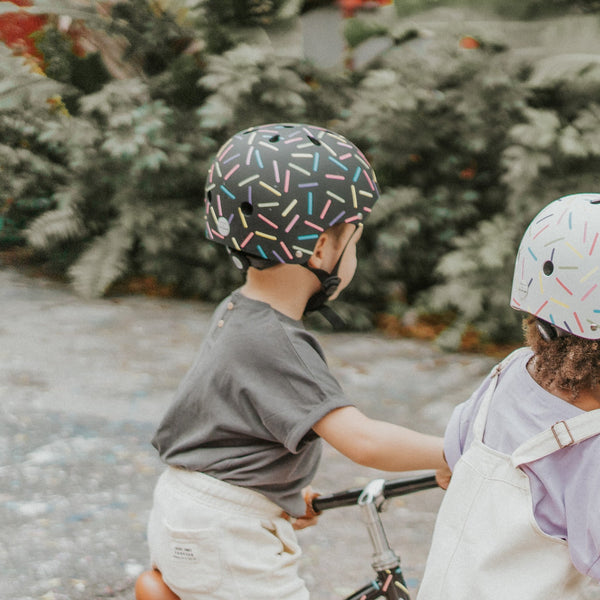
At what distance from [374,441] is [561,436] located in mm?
410

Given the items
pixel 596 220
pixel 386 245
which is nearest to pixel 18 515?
pixel 596 220

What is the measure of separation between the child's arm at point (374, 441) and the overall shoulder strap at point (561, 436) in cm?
28

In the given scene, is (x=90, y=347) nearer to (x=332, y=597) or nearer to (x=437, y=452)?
(x=332, y=597)

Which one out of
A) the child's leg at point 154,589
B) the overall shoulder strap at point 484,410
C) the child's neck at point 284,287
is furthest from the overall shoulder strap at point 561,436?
the child's leg at point 154,589

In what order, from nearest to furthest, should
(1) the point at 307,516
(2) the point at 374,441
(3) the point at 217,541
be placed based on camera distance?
(2) the point at 374,441 → (3) the point at 217,541 → (1) the point at 307,516

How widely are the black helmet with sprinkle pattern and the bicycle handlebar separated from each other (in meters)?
0.57

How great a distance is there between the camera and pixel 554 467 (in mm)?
1249

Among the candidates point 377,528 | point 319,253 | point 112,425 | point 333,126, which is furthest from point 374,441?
point 333,126

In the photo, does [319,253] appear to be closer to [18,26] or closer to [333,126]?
[333,126]

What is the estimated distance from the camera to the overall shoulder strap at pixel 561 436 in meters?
1.21

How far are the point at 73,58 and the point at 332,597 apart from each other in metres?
6.55

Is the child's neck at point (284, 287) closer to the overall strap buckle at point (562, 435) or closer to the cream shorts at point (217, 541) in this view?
the cream shorts at point (217, 541)

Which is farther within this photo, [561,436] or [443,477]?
[443,477]

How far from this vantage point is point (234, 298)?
1723mm
